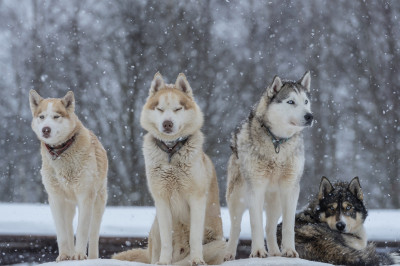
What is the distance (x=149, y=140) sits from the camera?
4898 mm

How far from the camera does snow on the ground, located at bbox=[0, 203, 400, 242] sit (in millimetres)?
6758

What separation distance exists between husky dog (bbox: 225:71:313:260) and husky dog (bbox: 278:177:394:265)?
33 centimetres

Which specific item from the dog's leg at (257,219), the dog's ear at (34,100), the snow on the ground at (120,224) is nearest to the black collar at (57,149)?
the dog's ear at (34,100)

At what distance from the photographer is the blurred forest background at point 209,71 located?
30.8 feet

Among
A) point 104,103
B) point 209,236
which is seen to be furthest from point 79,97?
point 209,236

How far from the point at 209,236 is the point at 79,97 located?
508cm

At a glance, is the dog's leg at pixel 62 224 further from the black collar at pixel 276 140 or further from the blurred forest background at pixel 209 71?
the blurred forest background at pixel 209 71

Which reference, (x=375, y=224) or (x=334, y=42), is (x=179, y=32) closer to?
(x=334, y=42)

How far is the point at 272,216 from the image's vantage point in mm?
5051

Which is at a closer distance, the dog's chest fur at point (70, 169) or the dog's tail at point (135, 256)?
the dog's chest fur at point (70, 169)

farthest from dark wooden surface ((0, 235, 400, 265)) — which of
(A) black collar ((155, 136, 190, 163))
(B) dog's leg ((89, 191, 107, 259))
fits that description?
(A) black collar ((155, 136, 190, 163))

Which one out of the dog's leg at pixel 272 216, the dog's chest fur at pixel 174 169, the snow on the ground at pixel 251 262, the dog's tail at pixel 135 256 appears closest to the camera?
the snow on the ground at pixel 251 262

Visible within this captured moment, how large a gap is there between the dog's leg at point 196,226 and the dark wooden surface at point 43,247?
1.89 meters

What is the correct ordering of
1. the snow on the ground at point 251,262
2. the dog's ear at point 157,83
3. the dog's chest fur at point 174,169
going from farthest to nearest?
1. the dog's ear at point 157,83
2. the dog's chest fur at point 174,169
3. the snow on the ground at point 251,262
